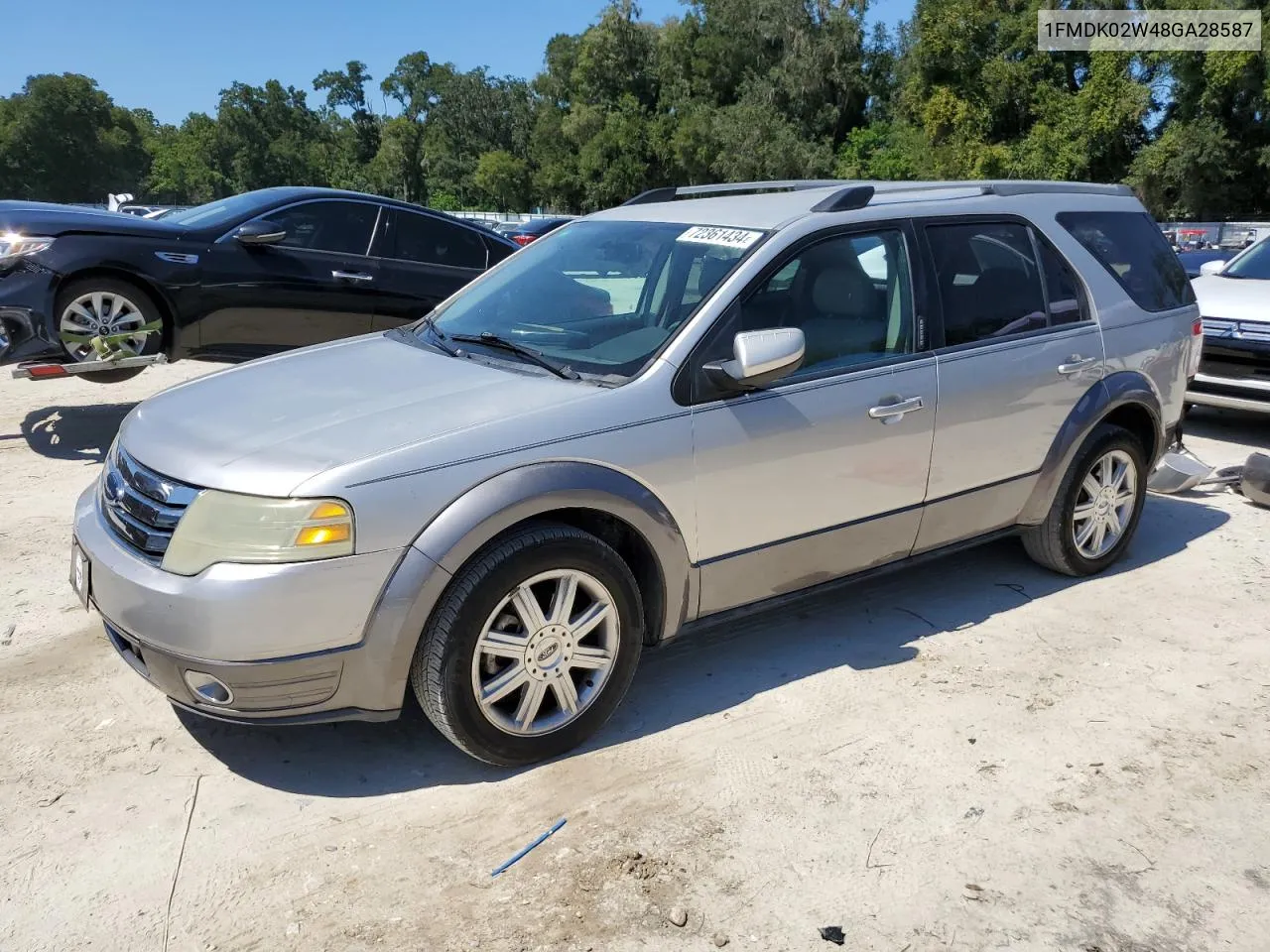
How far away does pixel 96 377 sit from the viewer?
7074mm

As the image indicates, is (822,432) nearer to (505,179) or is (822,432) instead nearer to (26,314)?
(26,314)

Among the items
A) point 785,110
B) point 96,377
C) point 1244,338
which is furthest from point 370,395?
point 785,110

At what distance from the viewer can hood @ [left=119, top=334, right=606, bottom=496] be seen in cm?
292

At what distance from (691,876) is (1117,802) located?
1385 mm

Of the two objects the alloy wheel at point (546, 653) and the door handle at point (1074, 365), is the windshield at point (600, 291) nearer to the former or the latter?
the alloy wheel at point (546, 653)

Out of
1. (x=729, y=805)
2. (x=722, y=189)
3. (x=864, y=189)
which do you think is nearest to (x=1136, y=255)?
(x=864, y=189)

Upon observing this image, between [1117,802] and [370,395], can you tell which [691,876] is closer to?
[1117,802]

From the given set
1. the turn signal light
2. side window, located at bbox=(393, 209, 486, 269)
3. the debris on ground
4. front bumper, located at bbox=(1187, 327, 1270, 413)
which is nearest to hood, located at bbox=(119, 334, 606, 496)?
the turn signal light

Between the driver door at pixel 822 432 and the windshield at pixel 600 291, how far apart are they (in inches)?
9.0

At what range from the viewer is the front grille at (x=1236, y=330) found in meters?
7.23

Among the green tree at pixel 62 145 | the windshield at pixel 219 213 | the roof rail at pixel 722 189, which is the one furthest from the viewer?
the green tree at pixel 62 145

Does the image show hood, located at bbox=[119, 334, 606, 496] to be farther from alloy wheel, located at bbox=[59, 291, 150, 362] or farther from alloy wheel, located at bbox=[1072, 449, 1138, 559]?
alloy wheel, located at bbox=[59, 291, 150, 362]

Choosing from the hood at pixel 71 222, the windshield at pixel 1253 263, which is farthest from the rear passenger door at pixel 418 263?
the windshield at pixel 1253 263

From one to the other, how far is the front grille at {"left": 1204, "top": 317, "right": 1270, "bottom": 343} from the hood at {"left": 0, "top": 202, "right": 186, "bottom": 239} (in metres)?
7.43
